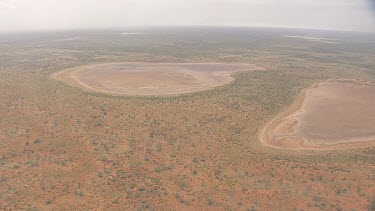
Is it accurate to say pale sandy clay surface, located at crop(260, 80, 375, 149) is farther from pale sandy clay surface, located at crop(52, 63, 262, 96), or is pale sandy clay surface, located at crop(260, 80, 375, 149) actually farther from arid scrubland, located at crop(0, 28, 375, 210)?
pale sandy clay surface, located at crop(52, 63, 262, 96)

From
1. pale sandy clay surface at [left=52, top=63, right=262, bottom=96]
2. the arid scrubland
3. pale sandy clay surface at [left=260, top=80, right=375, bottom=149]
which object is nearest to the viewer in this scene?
the arid scrubland

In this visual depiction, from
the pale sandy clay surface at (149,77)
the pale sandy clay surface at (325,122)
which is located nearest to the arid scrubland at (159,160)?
the pale sandy clay surface at (325,122)

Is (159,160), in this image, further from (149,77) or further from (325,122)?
(149,77)

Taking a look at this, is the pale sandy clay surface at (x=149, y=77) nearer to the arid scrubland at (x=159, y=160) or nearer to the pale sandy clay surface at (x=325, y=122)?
the arid scrubland at (x=159, y=160)

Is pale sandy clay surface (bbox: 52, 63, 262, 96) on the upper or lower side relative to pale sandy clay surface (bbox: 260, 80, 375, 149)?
upper

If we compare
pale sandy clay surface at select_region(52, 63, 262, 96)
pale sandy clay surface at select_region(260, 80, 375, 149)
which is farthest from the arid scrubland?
pale sandy clay surface at select_region(52, 63, 262, 96)

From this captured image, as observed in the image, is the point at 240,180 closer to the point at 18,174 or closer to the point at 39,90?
the point at 18,174

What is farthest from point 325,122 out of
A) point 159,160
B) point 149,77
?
point 149,77
